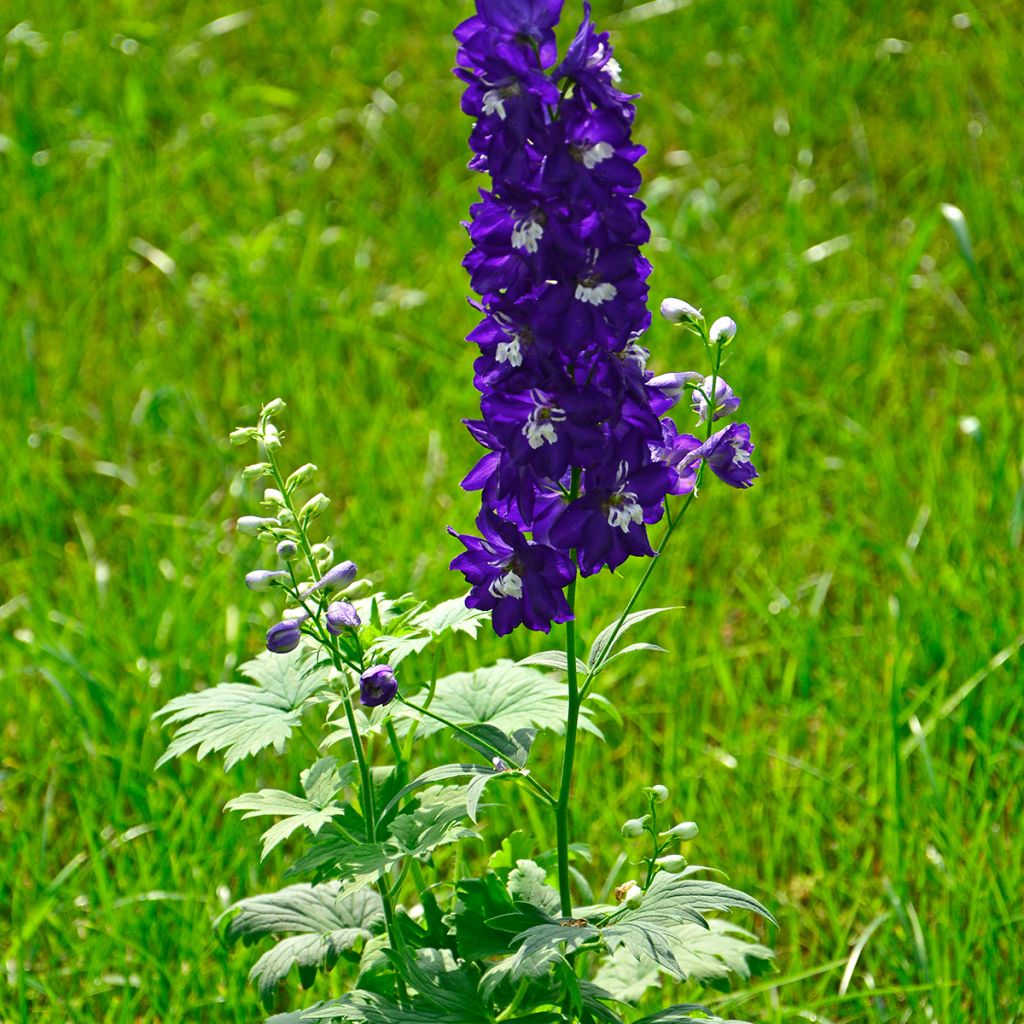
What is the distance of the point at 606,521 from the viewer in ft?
7.08

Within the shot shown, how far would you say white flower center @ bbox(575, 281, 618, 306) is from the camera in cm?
204

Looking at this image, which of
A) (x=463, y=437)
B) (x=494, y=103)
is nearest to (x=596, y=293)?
(x=494, y=103)

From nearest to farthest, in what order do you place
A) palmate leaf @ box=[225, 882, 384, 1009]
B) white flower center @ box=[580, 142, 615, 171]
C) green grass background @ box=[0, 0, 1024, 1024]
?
white flower center @ box=[580, 142, 615, 171]
palmate leaf @ box=[225, 882, 384, 1009]
green grass background @ box=[0, 0, 1024, 1024]

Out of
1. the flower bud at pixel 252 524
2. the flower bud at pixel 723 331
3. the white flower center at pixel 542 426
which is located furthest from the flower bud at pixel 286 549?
the flower bud at pixel 723 331

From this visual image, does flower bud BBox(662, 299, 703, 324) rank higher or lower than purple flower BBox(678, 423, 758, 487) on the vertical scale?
higher

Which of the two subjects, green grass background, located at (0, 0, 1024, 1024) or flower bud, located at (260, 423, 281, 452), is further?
green grass background, located at (0, 0, 1024, 1024)

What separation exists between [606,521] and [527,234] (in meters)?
0.45

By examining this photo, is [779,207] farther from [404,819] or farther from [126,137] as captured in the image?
[404,819]

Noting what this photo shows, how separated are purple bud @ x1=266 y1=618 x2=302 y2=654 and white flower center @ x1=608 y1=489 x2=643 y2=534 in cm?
56

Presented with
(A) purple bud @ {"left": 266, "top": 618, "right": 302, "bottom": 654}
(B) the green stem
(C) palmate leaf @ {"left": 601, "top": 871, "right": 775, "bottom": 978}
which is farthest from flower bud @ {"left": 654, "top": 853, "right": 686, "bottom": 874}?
(A) purple bud @ {"left": 266, "top": 618, "right": 302, "bottom": 654}

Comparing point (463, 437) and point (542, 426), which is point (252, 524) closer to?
point (542, 426)

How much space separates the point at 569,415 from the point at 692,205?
416 cm

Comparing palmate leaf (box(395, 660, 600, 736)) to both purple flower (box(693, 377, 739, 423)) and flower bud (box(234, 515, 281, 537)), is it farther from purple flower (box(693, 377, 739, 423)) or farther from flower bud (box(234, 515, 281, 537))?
purple flower (box(693, 377, 739, 423))

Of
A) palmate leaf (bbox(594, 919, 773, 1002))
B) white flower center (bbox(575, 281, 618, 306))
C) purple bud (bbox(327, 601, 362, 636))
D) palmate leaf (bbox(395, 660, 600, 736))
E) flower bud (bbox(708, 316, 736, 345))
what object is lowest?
palmate leaf (bbox(594, 919, 773, 1002))
